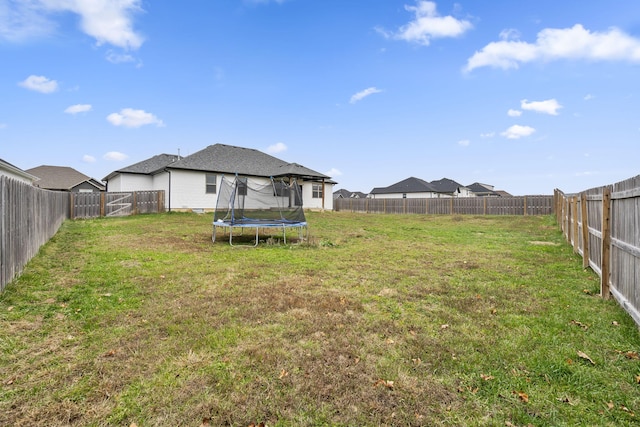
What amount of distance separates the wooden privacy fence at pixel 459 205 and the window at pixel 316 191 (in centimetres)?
762

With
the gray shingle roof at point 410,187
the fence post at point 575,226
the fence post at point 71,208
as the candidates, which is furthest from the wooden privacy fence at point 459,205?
the fence post at point 71,208

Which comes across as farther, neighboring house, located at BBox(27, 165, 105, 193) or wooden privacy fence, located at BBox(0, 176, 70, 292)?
neighboring house, located at BBox(27, 165, 105, 193)

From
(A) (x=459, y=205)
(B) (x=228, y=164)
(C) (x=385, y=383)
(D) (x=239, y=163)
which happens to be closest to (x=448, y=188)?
(A) (x=459, y=205)

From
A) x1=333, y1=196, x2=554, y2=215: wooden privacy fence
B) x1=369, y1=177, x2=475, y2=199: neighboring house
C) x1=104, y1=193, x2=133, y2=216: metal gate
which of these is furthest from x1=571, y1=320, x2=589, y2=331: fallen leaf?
x1=369, y1=177, x2=475, y2=199: neighboring house

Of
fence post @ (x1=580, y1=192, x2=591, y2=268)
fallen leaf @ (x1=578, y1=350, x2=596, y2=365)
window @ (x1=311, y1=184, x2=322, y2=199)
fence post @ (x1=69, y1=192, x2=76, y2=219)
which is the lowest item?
fallen leaf @ (x1=578, y1=350, x2=596, y2=365)

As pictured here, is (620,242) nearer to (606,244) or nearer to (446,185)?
(606,244)

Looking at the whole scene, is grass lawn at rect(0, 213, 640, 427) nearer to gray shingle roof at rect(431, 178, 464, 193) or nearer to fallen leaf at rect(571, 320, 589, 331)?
fallen leaf at rect(571, 320, 589, 331)

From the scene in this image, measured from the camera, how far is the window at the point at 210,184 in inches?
837

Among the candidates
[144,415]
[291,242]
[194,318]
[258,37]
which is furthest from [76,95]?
[144,415]

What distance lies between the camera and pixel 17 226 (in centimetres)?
511

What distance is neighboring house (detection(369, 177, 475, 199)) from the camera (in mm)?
44469

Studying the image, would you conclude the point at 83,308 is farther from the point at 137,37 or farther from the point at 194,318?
the point at 137,37

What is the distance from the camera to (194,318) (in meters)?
3.66

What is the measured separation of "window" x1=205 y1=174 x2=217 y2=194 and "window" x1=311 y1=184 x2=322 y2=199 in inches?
313
